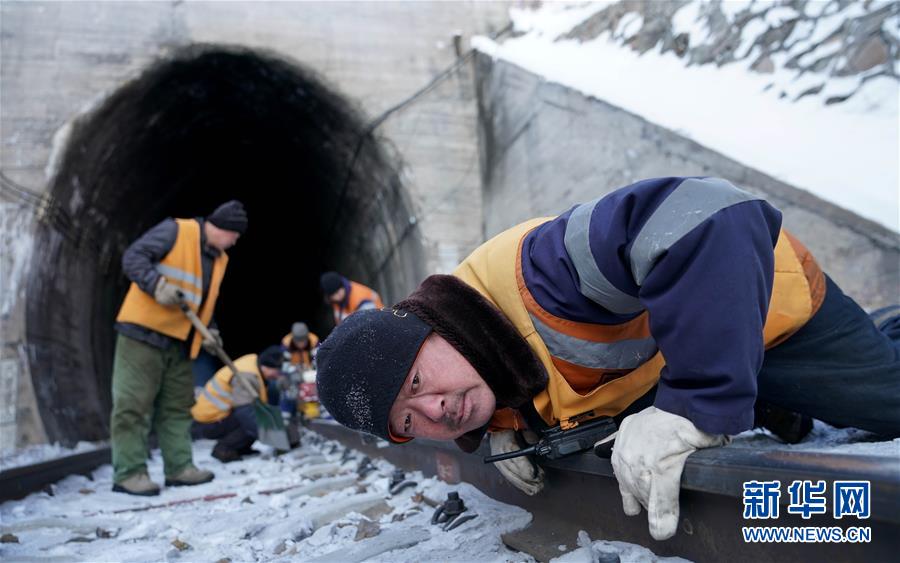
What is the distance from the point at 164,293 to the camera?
4.04 metres

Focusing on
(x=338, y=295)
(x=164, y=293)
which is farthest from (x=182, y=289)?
(x=338, y=295)

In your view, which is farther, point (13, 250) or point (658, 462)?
point (13, 250)

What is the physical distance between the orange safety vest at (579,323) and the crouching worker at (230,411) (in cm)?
434

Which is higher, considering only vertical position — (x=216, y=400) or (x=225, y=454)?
(x=216, y=400)

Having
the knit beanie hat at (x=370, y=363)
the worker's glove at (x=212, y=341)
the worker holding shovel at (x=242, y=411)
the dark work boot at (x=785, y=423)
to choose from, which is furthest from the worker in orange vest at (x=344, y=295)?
the knit beanie hat at (x=370, y=363)

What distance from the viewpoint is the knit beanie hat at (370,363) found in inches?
66.6

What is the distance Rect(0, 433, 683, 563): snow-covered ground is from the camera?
1968 mm

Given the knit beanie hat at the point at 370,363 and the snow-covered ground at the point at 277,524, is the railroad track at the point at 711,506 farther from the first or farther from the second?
the knit beanie hat at the point at 370,363

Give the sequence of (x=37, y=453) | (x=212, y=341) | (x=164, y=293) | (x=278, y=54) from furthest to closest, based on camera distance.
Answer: (x=278, y=54) → (x=37, y=453) → (x=212, y=341) → (x=164, y=293)

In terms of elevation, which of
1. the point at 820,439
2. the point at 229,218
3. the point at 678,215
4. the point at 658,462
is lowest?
the point at 820,439

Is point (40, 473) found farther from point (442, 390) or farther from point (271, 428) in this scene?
point (442, 390)

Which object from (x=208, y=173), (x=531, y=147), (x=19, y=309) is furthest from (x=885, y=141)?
(x=208, y=173)

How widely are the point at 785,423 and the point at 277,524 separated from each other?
77.4 inches

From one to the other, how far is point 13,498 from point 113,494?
0.52 m
